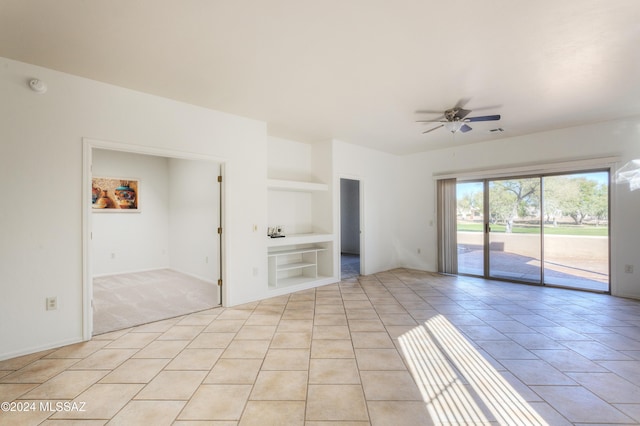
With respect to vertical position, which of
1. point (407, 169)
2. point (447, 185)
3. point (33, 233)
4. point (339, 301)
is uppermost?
point (407, 169)

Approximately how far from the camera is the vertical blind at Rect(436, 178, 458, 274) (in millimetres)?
6027

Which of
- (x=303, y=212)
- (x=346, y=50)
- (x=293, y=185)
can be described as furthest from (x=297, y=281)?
(x=346, y=50)

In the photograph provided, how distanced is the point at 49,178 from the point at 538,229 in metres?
7.00

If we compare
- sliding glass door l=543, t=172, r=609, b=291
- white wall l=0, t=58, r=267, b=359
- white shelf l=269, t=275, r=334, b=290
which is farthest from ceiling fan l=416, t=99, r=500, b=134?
white wall l=0, t=58, r=267, b=359

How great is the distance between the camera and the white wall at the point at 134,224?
5992mm

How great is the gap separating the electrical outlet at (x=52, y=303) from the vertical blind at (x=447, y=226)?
243 inches

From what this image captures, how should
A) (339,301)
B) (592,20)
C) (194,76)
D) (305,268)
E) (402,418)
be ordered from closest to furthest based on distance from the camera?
(402,418) < (592,20) < (194,76) < (339,301) < (305,268)

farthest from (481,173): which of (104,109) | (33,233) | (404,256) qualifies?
(33,233)

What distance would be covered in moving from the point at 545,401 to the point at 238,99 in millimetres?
4033

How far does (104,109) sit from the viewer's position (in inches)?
120

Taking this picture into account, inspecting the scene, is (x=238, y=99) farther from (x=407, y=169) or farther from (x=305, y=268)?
(x=407, y=169)

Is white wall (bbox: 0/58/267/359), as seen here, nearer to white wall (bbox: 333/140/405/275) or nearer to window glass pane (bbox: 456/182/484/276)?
white wall (bbox: 333/140/405/275)

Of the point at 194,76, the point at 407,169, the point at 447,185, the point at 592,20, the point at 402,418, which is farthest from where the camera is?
the point at 407,169

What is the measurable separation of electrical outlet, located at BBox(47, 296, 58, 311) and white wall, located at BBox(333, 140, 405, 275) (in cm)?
397
